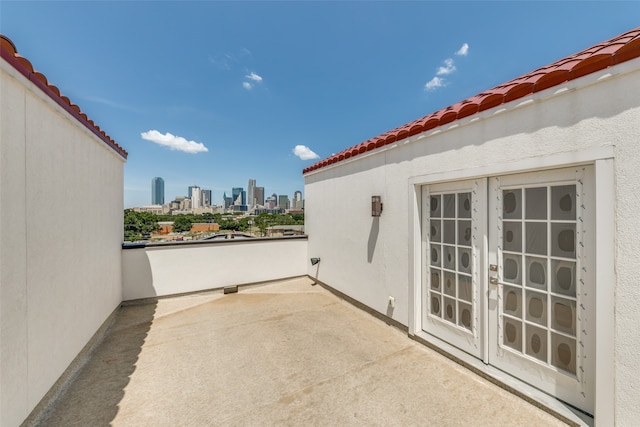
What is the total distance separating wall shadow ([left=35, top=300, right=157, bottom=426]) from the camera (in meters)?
2.35

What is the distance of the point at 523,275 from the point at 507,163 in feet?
4.39

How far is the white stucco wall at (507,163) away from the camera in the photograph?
1.89 metres

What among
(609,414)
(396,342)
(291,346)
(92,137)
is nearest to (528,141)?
(609,414)

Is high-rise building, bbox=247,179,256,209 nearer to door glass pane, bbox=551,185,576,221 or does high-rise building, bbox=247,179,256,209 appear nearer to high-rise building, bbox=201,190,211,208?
high-rise building, bbox=201,190,211,208

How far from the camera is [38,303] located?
7.85ft

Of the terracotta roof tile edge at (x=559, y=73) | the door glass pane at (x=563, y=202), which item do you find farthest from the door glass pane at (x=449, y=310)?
the terracotta roof tile edge at (x=559, y=73)

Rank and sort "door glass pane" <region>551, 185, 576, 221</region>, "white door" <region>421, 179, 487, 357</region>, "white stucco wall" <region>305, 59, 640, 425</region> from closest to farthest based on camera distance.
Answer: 1. "white stucco wall" <region>305, 59, 640, 425</region>
2. "door glass pane" <region>551, 185, 576, 221</region>
3. "white door" <region>421, 179, 487, 357</region>

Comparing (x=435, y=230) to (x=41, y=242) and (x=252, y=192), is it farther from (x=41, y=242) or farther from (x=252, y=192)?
(x=252, y=192)

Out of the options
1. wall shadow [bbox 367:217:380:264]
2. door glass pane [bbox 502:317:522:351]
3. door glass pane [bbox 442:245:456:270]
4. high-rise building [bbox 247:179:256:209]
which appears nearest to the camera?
door glass pane [bbox 502:317:522:351]

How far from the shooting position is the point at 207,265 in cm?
640

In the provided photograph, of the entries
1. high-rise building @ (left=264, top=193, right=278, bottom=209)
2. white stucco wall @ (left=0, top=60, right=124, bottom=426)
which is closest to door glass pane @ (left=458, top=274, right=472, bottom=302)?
white stucco wall @ (left=0, top=60, right=124, bottom=426)

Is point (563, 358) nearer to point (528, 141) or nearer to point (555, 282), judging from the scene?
point (555, 282)

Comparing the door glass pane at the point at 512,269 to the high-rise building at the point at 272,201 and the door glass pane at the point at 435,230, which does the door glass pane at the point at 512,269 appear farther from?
the high-rise building at the point at 272,201

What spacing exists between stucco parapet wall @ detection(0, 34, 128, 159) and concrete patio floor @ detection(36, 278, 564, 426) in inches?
136
